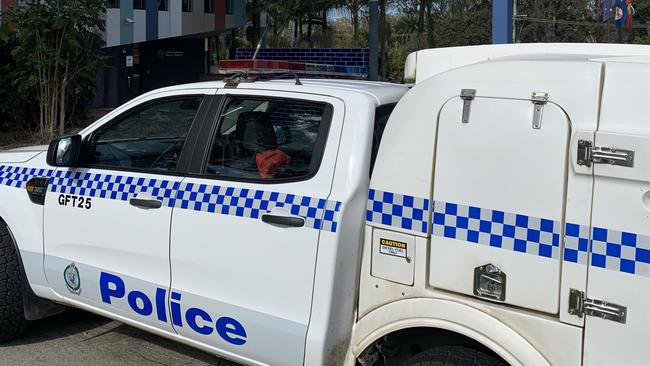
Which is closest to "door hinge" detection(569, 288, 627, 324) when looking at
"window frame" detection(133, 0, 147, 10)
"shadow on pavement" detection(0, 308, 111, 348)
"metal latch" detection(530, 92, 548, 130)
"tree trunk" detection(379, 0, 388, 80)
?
"metal latch" detection(530, 92, 548, 130)

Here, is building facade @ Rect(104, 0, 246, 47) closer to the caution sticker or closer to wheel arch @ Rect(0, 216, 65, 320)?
wheel arch @ Rect(0, 216, 65, 320)

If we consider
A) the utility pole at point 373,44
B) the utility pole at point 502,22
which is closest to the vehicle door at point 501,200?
the utility pole at point 502,22

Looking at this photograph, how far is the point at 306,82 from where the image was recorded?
366 centimetres

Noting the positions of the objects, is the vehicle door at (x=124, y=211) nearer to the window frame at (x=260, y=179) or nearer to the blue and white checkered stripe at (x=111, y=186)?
the blue and white checkered stripe at (x=111, y=186)

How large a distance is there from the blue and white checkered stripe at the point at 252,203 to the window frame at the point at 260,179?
0.21 feet

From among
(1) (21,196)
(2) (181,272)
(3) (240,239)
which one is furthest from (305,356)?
(1) (21,196)

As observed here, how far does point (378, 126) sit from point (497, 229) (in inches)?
35.0

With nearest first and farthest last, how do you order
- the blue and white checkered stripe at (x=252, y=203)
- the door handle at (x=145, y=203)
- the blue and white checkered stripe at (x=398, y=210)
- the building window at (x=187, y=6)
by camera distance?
the blue and white checkered stripe at (x=398, y=210), the blue and white checkered stripe at (x=252, y=203), the door handle at (x=145, y=203), the building window at (x=187, y=6)

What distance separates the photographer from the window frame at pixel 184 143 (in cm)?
357

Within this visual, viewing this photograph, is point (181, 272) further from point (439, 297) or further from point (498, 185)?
point (498, 185)

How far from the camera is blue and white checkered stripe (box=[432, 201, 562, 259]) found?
2402 millimetres

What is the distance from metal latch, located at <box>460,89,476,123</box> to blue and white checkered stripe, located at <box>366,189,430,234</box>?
35 cm

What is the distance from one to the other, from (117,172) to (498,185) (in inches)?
87.3

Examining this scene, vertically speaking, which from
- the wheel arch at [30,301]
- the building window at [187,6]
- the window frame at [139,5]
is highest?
the building window at [187,6]
